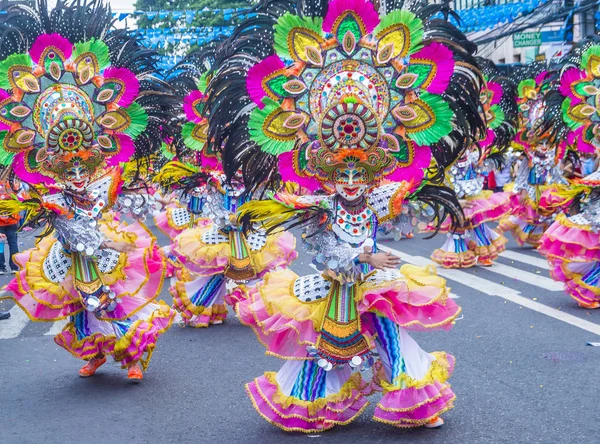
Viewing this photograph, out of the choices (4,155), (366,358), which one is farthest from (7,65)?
(366,358)

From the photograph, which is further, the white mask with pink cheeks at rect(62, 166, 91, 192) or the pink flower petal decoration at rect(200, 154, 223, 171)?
the pink flower petal decoration at rect(200, 154, 223, 171)

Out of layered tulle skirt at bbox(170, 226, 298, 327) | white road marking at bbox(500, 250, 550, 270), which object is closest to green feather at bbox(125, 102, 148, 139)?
layered tulle skirt at bbox(170, 226, 298, 327)

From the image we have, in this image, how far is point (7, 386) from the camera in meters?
7.27

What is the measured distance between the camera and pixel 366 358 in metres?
5.54

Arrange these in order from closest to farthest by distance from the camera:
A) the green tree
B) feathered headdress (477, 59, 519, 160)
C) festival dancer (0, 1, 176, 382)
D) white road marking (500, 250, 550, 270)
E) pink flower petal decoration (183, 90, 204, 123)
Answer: festival dancer (0, 1, 176, 382), pink flower petal decoration (183, 90, 204, 123), feathered headdress (477, 59, 519, 160), white road marking (500, 250, 550, 270), the green tree

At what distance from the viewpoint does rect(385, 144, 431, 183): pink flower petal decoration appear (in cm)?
539

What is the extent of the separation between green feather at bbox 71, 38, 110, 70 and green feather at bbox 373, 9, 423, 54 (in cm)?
259

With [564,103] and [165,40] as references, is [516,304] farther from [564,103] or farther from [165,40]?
[165,40]

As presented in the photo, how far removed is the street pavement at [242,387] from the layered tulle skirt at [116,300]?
1.14ft

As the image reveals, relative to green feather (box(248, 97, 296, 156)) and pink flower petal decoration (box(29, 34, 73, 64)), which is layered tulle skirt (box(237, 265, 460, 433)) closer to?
green feather (box(248, 97, 296, 156))

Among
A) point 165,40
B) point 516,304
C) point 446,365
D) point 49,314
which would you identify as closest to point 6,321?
point 49,314

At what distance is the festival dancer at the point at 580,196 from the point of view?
875 cm

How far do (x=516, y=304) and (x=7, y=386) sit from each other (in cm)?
523

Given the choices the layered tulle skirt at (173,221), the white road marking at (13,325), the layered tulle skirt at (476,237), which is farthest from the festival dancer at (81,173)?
the layered tulle skirt at (476,237)
